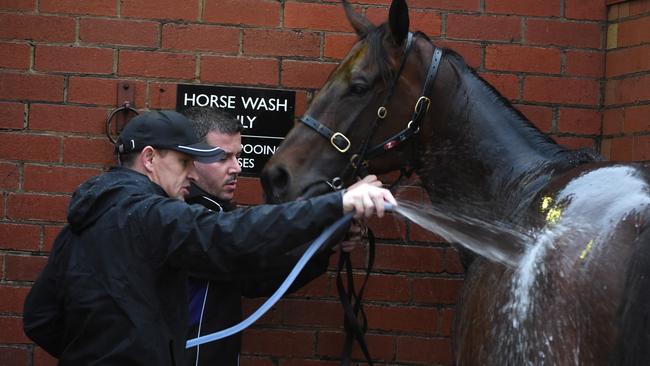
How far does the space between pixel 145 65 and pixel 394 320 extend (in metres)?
1.73

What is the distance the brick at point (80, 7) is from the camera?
4230mm

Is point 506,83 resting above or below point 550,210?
above

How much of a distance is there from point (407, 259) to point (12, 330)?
76.3 inches

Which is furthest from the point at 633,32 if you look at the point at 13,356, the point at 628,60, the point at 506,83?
the point at 13,356

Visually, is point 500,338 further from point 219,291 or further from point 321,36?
point 321,36

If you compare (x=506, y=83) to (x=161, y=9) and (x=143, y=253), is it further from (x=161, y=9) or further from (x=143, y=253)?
(x=143, y=253)

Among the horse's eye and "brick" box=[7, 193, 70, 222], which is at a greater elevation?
the horse's eye

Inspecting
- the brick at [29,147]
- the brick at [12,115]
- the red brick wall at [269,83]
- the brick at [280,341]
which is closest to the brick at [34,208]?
the red brick wall at [269,83]

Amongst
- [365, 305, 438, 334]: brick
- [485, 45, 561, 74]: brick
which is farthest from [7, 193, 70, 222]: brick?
[485, 45, 561, 74]: brick

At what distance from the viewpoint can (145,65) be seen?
14.0 feet

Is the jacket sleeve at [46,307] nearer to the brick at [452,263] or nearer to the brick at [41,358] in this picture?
the brick at [41,358]

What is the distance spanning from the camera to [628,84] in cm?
425

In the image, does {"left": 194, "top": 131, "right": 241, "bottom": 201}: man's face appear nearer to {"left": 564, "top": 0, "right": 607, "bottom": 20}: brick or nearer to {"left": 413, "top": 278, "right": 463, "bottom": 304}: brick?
{"left": 413, "top": 278, "right": 463, "bottom": 304}: brick

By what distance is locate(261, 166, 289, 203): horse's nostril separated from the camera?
3.47 m
